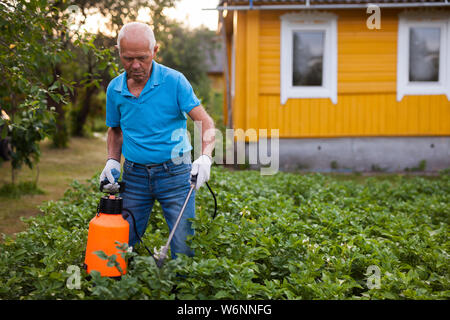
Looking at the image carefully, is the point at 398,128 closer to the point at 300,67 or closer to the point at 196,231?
the point at 300,67

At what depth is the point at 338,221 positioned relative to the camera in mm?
5480

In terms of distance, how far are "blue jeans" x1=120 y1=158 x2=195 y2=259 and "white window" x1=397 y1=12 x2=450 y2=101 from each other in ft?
29.3

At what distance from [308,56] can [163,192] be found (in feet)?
28.0

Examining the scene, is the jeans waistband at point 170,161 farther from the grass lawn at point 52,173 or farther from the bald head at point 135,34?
the grass lawn at point 52,173

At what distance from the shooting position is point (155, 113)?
341 cm

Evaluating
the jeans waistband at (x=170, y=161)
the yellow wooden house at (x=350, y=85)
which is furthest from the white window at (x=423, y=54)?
the jeans waistband at (x=170, y=161)

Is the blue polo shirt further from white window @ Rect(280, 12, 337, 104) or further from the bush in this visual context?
white window @ Rect(280, 12, 337, 104)

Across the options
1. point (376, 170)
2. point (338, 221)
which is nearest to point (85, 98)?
point (376, 170)

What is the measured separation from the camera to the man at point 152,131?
3281 millimetres

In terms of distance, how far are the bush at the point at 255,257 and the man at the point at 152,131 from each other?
0.33 metres

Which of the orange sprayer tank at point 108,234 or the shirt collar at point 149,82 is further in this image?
the shirt collar at point 149,82

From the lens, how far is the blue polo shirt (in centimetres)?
338

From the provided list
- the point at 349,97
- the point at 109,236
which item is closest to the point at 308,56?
the point at 349,97

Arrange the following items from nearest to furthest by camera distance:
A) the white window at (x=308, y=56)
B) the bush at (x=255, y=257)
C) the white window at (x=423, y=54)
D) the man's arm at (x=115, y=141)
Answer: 1. the bush at (x=255, y=257)
2. the man's arm at (x=115, y=141)
3. the white window at (x=308, y=56)
4. the white window at (x=423, y=54)
